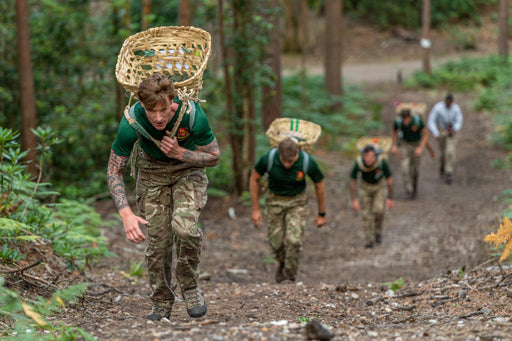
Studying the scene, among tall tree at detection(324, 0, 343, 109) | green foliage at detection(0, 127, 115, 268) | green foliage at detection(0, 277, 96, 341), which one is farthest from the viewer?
tall tree at detection(324, 0, 343, 109)

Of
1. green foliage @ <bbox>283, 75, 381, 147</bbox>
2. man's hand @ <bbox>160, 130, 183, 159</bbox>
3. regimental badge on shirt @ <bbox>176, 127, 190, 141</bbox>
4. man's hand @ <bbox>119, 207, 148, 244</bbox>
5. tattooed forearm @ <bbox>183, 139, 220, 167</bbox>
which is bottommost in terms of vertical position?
green foliage @ <bbox>283, 75, 381, 147</bbox>

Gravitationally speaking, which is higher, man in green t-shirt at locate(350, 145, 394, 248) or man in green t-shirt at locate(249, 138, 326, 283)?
man in green t-shirt at locate(249, 138, 326, 283)

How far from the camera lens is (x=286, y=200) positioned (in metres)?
8.12

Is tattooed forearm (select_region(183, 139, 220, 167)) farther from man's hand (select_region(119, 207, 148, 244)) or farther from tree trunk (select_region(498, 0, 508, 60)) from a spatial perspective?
tree trunk (select_region(498, 0, 508, 60))

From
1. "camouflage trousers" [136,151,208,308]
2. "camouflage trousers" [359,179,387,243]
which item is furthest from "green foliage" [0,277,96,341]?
"camouflage trousers" [359,179,387,243]

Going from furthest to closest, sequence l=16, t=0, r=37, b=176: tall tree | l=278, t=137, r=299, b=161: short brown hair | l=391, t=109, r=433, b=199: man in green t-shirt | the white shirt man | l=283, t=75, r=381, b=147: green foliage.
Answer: l=283, t=75, r=381, b=147: green foliage
the white shirt man
l=391, t=109, r=433, b=199: man in green t-shirt
l=16, t=0, r=37, b=176: tall tree
l=278, t=137, r=299, b=161: short brown hair

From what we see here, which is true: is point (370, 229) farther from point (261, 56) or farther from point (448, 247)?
point (261, 56)

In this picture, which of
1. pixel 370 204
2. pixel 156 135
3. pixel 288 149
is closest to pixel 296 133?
pixel 288 149

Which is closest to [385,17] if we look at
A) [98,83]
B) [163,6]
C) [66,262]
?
[163,6]

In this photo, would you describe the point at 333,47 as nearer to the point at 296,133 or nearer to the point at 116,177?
the point at 296,133

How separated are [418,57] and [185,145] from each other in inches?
1321

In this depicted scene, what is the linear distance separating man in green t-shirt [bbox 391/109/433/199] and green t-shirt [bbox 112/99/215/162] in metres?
9.27

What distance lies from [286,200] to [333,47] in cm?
1551

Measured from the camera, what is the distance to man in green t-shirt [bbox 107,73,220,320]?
4.81 m
